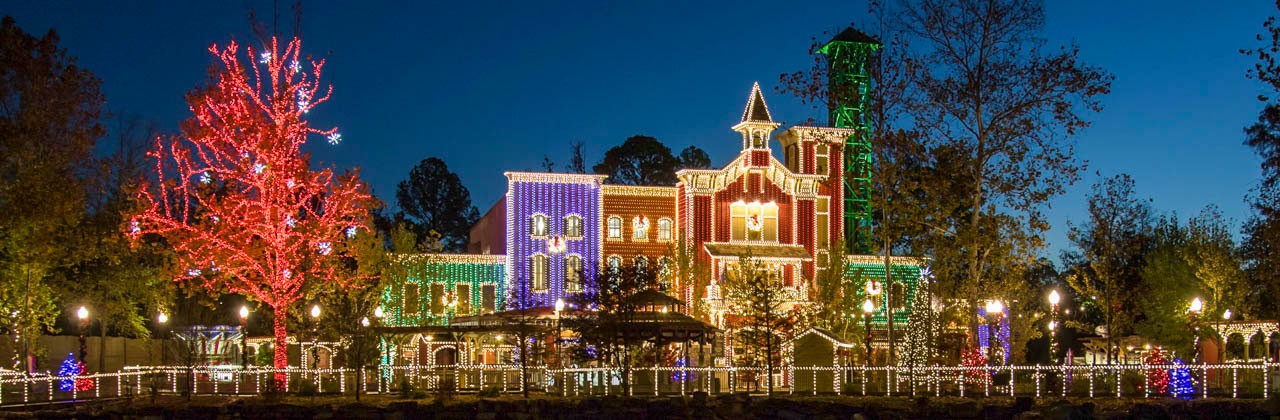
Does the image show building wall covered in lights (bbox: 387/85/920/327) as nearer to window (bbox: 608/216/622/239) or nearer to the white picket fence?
window (bbox: 608/216/622/239)

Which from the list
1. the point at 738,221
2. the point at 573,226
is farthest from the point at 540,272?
the point at 738,221

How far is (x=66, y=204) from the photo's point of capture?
38.2m

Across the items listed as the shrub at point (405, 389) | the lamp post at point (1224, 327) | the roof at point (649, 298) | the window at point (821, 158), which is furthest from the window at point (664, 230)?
the shrub at point (405, 389)

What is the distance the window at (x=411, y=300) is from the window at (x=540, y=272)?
17.7 feet

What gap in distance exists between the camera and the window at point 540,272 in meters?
59.2

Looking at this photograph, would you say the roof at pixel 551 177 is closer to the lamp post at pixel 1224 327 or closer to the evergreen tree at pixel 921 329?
the evergreen tree at pixel 921 329

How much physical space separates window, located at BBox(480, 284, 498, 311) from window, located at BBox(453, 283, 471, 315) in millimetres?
603

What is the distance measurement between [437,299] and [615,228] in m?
8.38

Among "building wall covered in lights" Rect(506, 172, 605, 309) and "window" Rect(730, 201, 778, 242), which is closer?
"building wall covered in lights" Rect(506, 172, 605, 309)

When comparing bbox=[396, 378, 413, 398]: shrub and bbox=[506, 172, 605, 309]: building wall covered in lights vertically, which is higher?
bbox=[506, 172, 605, 309]: building wall covered in lights

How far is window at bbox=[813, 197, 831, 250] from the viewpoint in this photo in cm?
6107

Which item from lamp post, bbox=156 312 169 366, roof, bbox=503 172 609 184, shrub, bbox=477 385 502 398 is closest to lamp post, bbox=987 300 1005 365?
shrub, bbox=477 385 502 398

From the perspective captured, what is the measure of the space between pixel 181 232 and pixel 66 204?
3.37 metres

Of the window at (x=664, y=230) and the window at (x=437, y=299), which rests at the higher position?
the window at (x=664, y=230)
